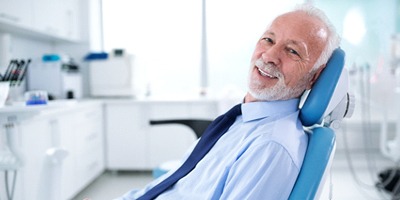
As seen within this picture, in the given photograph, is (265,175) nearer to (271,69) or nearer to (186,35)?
(271,69)

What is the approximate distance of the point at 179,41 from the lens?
3586 millimetres

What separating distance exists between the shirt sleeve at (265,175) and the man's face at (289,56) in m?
0.27

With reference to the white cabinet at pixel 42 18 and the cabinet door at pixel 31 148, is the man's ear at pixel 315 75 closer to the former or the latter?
the cabinet door at pixel 31 148

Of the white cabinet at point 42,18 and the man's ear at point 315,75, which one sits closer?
the man's ear at point 315,75

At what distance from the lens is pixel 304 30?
101 centimetres

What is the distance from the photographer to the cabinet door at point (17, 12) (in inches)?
77.7

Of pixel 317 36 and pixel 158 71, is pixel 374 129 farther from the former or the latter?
pixel 317 36

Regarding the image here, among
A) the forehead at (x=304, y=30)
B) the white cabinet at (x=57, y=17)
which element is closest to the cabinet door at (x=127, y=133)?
the white cabinet at (x=57, y=17)

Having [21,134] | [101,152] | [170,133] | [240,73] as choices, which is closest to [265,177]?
[21,134]

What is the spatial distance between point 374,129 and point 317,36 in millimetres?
2987

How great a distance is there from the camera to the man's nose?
3.39 ft

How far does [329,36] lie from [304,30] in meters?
0.09

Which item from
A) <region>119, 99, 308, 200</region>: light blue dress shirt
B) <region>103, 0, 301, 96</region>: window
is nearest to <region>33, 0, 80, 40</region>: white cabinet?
<region>103, 0, 301, 96</region>: window

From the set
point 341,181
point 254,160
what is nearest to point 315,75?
point 254,160
